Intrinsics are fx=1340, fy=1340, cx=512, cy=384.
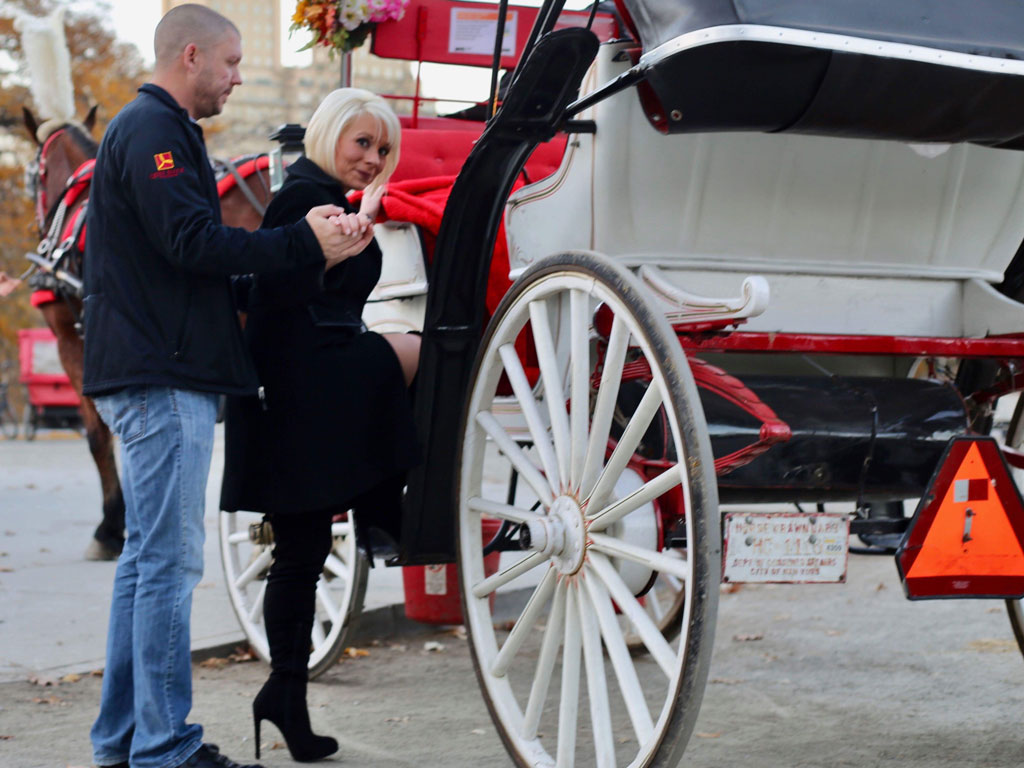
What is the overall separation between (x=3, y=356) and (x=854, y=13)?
30289mm

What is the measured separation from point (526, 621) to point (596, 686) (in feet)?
1.26

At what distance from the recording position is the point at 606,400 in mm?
2986

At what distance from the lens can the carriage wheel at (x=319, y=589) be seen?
459 cm

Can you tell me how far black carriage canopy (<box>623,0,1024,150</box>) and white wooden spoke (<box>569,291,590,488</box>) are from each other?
1.50 feet

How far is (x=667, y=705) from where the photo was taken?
8.77 feet

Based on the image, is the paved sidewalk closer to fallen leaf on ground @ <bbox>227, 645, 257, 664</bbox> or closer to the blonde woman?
fallen leaf on ground @ <bbox>227, 645, 257, 664</bbox>

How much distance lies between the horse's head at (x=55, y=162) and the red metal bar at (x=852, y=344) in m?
6.10

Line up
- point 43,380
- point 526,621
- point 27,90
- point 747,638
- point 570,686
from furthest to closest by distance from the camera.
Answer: point 27,90 → point 43,380 → point 747,638 → point 526,621 → point 570,686

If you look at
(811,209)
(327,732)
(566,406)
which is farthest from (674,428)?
(327,732)

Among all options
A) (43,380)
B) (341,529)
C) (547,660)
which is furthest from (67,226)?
(43,380)

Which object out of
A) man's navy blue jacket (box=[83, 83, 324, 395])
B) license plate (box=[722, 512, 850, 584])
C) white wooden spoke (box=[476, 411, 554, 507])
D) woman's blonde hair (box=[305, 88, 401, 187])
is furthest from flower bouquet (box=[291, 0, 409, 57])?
license plate (box=[722, 512, 850, 584])

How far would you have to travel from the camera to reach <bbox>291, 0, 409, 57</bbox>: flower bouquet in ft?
15.6

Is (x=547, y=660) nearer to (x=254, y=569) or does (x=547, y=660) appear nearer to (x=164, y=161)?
(x=164, y=161)

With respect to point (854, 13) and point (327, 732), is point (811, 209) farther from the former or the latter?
point (327, 732)
